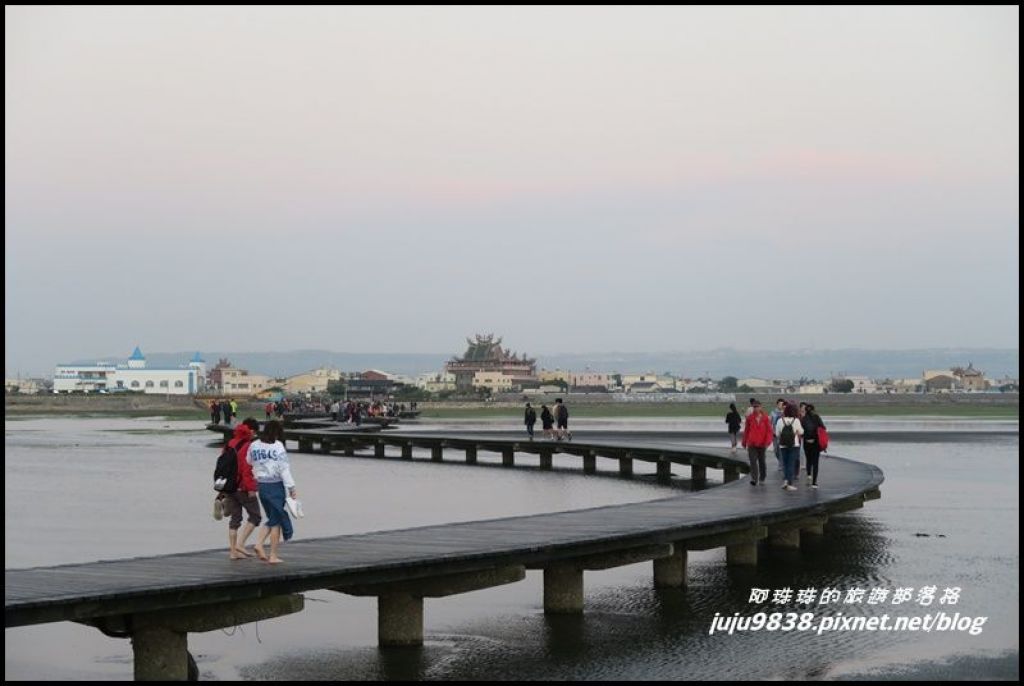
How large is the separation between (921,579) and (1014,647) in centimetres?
476

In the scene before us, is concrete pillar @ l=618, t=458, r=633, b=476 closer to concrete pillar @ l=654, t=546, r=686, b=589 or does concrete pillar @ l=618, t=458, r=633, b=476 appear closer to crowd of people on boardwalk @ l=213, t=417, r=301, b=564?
concrete pillar @ l=654, t=546, r=686, b=589

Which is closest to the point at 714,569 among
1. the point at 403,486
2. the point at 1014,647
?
the point at 1014,647

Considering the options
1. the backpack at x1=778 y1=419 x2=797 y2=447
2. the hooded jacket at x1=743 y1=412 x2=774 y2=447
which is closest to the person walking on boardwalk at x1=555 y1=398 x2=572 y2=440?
the hooded jacket at x1=743 y1=412 x2=774 y2=447

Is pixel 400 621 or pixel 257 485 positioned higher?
pixel 257 485

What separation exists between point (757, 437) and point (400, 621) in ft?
39.1

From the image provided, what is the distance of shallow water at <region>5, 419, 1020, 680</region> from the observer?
15.9 meters

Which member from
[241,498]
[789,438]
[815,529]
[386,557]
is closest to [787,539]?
[815,529]

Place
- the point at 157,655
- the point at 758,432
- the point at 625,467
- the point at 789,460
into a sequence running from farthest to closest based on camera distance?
the point at 625,467
the point at 758,432
the point at 789,460
the point at 157,655

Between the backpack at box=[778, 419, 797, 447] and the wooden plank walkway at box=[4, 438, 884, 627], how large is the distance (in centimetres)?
97

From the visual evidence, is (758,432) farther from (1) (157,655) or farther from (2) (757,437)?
(1) (157,655)

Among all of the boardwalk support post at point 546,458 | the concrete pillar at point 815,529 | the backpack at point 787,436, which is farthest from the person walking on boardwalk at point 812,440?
the boardwalk support post at point 546,458

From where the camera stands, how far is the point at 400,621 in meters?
16.9

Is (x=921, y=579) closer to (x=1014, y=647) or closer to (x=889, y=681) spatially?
(x=1014, y=647)

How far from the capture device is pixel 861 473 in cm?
3125
